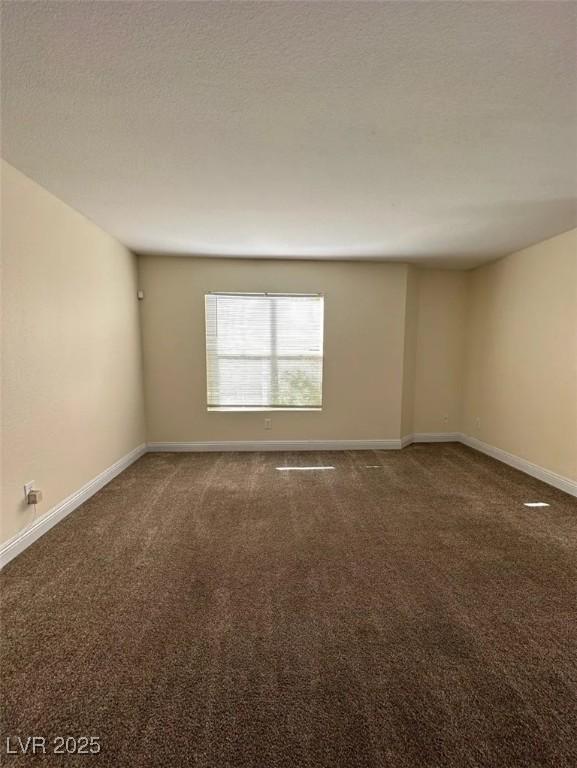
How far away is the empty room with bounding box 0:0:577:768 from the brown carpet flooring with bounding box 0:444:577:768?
0.01 m

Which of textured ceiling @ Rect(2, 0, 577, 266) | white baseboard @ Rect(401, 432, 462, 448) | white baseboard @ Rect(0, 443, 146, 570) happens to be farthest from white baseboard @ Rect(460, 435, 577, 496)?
white baseboard @ Rect(0, 443, 146, 570)

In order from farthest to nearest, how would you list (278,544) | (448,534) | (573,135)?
(448,534), (278,544), (573,135)

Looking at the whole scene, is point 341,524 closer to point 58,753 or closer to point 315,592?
point 315,592

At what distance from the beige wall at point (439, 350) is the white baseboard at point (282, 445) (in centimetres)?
72

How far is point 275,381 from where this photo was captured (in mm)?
Answer: 4230

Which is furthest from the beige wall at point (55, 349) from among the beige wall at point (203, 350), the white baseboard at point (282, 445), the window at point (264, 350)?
the window at point (264, 350)

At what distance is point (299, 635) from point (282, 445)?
9.22 feet

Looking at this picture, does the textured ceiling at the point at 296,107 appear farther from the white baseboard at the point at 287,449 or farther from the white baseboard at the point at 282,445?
the white baseboard at the point at 282,445

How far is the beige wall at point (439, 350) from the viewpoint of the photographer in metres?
4.50

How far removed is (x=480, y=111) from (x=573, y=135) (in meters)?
0.59

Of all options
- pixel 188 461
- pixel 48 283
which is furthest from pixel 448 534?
pixel 48 283

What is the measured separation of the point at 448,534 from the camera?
2.37m

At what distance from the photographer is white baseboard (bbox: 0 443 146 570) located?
79.4 inches

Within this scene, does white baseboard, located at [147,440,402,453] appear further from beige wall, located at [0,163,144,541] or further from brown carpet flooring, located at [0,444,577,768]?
brown carpet flooring, located at [0,444,577,768]
